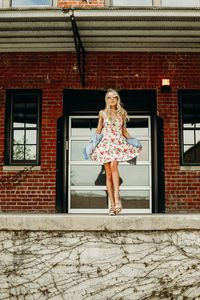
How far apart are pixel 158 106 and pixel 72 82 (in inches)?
70.0

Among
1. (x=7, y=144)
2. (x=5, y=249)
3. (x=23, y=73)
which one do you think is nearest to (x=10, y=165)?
(x=7, y=144)

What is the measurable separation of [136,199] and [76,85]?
2.63 metres

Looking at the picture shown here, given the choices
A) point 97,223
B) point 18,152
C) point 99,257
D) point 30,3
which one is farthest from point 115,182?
point 30,3

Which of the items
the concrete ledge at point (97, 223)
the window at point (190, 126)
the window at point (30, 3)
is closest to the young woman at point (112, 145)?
the concrete ledge at point (97, 223)

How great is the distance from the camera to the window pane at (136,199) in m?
9.49

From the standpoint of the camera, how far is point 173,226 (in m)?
4.46

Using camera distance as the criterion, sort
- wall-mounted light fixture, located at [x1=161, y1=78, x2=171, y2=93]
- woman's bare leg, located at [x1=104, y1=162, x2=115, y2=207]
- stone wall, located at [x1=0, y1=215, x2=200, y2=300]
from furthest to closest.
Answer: wall-mounted light fixture, located at [x1=161, y1=78, x2=171, y2=93], woman's bare leg, located at [x1=104, y1=162, x2=115, y2=207], stone wall, located at [x1=0, y1=215, x2=200, y2=300]

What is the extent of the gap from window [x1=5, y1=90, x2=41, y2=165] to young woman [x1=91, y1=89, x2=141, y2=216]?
11.5ft

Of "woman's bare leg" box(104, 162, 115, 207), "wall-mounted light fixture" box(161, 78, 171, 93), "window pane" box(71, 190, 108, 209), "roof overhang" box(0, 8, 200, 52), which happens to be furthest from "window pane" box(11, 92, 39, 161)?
"woman's bare leg" box(104, 162, 115, 207)

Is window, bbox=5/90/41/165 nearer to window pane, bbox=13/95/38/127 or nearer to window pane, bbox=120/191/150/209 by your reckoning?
window pane, bbox=13/95/38/127

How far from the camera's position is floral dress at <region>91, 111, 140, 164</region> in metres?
5.70

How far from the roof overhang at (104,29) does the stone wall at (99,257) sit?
4275mm

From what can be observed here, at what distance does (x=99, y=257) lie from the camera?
4.48 meters

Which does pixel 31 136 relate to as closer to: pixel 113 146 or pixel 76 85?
pixel 76 85
